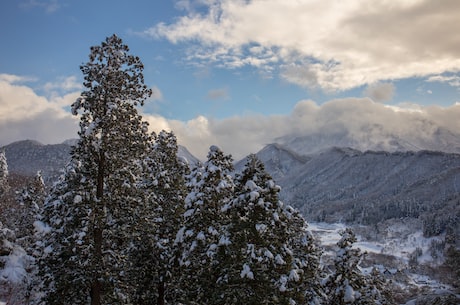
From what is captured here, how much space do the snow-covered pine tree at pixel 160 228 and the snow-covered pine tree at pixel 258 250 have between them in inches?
193

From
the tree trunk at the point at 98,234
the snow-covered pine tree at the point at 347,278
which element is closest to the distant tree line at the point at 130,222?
the tree trunk at the point at 98,234

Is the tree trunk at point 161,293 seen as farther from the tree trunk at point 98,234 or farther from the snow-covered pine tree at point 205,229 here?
the tree trunk at point 98,234

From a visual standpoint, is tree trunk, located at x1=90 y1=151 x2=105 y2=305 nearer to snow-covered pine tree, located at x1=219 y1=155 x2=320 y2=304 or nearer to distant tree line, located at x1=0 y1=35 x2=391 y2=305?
distant tree line, located at x1=0 y1=35 x2=391 y2=305

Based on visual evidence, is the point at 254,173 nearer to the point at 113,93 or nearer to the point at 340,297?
the point at 113,93

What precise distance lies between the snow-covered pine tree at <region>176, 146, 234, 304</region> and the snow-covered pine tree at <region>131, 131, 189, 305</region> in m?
2.15

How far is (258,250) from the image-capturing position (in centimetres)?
1522

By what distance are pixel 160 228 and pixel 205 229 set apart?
4.22m

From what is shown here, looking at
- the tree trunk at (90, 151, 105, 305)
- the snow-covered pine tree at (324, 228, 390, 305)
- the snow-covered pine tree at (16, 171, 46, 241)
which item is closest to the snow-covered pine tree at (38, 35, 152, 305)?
the tree trunk at (90, 151, 105, 305)

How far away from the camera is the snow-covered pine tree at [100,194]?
1398cm

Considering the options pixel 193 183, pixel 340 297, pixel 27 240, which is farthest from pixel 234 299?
pixel 27 240

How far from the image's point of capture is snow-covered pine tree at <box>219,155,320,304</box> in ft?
49.1

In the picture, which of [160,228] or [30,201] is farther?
[30,201]

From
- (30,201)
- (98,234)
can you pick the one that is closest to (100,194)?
(98,234)

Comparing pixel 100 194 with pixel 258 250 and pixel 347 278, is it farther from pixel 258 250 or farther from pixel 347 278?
pixel 347 278
